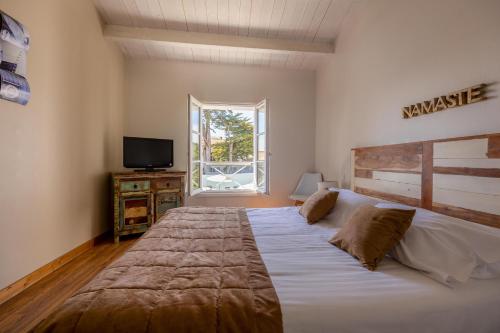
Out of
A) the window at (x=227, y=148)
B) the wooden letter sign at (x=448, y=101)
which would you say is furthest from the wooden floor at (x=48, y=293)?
the wooden letter sign at (x=448, y=101)

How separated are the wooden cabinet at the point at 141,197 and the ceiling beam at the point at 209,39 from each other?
175 centimetres

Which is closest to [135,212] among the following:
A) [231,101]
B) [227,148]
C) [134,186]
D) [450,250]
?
[134,186]

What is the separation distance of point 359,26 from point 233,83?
1893 mm

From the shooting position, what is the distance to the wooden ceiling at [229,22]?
2.71 meters

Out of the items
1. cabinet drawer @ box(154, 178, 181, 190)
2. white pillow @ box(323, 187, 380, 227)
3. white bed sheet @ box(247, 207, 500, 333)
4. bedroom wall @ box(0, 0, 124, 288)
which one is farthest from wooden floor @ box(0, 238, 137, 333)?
white pillow @ box(323, 187, 380, 227)

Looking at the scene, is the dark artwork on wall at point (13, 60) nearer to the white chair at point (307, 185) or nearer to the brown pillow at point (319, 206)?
the brown pillow at point (319, 206)

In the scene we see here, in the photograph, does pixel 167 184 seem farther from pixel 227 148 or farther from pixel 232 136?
pixel 232 136

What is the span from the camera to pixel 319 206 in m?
2.05

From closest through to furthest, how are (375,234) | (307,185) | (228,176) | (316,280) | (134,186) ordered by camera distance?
1. (316,280)
2. (375,234)
3. (134,186)
4. (307,185)
5. (228,176)

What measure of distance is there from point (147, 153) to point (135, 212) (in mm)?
832

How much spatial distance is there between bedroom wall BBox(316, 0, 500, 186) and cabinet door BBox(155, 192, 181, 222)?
7.29 feet

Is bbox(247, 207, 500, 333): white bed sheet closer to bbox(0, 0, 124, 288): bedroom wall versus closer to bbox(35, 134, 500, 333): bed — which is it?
bbox(35, 134, 500, 333): bed

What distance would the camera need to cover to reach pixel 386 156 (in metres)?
2.09

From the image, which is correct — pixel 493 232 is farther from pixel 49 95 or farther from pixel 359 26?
pixel 49 95
